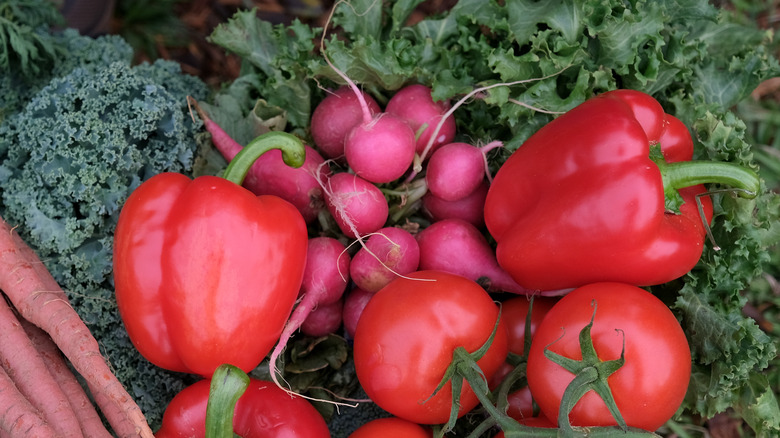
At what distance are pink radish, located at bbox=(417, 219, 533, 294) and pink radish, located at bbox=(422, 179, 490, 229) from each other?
0.06 m

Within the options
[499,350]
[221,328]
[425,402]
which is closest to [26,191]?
[221,328]

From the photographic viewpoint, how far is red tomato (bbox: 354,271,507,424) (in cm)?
129

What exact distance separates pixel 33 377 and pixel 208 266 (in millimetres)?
514

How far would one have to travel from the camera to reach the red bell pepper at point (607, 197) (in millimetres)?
1272

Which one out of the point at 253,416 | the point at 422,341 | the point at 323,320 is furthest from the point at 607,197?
the point at 253,416

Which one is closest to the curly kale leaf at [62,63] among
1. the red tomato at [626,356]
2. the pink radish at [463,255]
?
the pink radish at [463,255]

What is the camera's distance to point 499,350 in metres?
1.36

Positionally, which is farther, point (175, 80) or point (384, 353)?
point (175, 80)

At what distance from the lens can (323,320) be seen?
5.30 feet

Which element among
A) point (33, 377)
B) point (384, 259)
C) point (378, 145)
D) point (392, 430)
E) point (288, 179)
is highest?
point (378, 145)

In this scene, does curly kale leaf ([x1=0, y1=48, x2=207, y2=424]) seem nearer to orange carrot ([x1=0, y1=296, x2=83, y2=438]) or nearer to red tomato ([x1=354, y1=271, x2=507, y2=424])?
orange carrot ([x1=0, y1=296, x2=83, y2=438])

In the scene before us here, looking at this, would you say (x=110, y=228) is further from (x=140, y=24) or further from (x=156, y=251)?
(x=140, y=24)

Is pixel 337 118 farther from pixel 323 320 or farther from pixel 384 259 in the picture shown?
pixel 323 320

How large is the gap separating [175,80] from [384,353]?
108cm
